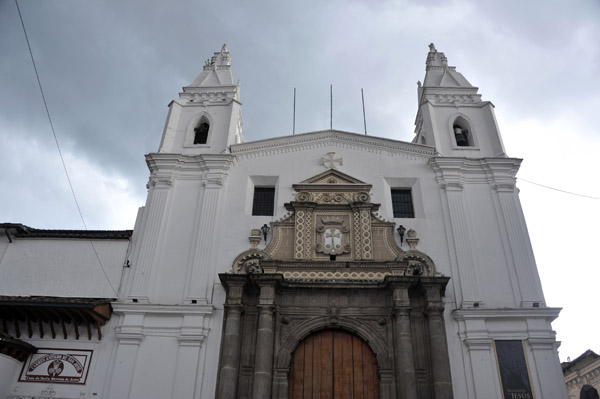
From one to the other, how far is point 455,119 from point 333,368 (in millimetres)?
9869

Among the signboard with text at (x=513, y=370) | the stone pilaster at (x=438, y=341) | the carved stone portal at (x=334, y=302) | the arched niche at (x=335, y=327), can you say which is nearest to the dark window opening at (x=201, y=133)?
the carved stone portal at (x=334, y=302)

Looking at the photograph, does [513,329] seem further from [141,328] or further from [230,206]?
[141,328]

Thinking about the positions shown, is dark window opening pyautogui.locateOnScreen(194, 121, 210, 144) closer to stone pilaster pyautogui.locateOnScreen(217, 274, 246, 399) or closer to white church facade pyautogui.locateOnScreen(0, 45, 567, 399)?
white church facade pyautogui.locateOnScreen(0, 45, 567, 399)

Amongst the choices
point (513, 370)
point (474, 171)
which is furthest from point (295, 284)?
point (474, 171)

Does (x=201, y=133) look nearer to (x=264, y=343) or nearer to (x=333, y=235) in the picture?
(x=333, y=235)

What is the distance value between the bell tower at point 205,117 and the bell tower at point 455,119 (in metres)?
6.95

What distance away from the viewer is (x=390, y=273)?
13.0 m

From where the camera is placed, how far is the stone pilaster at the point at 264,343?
37.1ft

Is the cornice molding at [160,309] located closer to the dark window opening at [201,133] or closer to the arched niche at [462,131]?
the dark window opening at [201,133]

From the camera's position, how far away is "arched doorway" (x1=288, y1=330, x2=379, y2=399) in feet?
38.4

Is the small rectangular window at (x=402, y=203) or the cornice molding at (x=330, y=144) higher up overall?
the cornice molding at (x=330, y=144)

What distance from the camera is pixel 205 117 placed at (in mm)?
17125

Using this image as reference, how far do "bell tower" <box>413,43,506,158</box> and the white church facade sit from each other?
128mm

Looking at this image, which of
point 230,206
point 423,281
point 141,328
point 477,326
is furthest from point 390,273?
point 141,328
